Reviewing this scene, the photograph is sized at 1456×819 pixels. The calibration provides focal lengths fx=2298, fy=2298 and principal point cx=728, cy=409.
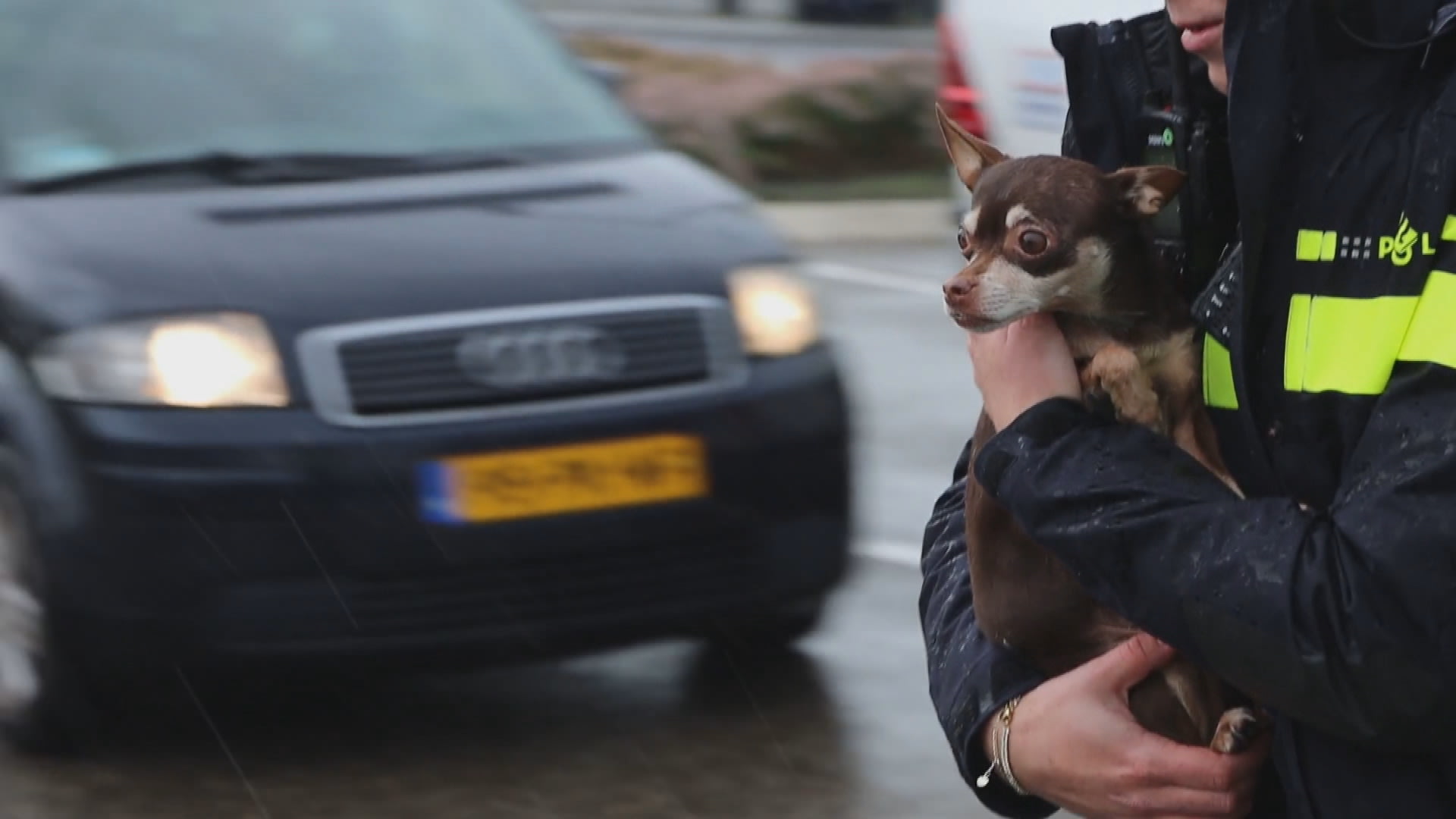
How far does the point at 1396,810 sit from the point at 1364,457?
0.92 feet

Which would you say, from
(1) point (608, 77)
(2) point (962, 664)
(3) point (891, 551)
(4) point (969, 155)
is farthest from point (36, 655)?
(2) point (962, 664)

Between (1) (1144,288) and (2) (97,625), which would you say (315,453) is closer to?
(2) (97,625)

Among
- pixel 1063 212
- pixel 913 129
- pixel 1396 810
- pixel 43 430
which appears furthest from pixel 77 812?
pixel 913 129

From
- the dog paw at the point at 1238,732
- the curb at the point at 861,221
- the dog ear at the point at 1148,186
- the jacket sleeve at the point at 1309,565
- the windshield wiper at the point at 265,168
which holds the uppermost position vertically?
the dog ear at the point at 1148,186

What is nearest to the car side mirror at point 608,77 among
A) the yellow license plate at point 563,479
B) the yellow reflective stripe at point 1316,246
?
the yellow license plate at point 563,479

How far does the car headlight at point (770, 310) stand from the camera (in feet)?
16.5

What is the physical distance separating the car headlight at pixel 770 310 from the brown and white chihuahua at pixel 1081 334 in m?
2.61

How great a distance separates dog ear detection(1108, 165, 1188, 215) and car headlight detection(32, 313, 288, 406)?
2736mm

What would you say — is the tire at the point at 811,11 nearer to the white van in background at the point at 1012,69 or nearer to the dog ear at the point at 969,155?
the white van in background at the point at 1012,69

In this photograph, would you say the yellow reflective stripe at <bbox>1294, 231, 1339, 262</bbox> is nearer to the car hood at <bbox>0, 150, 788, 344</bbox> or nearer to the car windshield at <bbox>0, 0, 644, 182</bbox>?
the car hood at <bbox>0, 150, 788, 344</bbox>

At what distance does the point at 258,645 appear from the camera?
457cm

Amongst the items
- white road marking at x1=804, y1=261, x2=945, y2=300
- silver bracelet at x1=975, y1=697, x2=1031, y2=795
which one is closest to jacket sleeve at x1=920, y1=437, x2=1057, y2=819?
silver bracelet at x1=975, y1=697, x2=1031, y2=795

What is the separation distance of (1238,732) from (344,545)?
2.86 m

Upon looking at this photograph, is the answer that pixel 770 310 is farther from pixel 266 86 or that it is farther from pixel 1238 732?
pixel 1238 732
